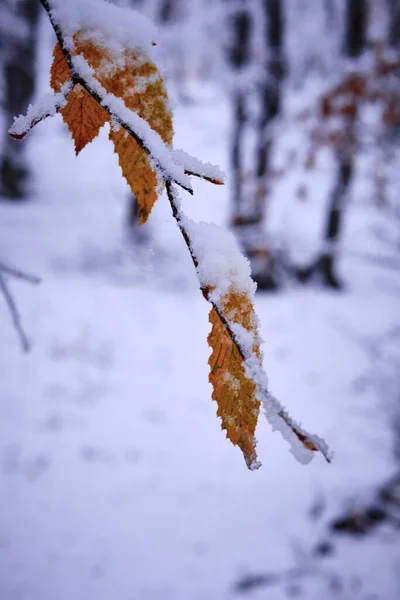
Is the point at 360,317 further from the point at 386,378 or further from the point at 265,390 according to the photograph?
the point at 265,390

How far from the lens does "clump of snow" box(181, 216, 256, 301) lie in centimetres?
33

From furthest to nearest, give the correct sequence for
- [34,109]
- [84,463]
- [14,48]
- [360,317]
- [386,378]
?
[360,317]
[14,48]
[386,378]
[84,463]
[34,109]

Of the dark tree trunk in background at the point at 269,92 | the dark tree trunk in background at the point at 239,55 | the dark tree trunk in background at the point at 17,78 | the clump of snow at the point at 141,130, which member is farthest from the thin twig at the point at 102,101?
the dark tree trunk in background at the point at 239,55

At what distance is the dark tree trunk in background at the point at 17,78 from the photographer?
4289 millimetres

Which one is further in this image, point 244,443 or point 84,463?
point 84,463

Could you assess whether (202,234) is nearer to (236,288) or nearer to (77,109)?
(236,288)

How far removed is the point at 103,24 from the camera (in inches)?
15.5

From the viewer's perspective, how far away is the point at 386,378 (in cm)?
352

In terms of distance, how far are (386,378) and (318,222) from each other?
670cm

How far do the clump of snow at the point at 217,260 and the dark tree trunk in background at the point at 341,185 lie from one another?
3.31 meters

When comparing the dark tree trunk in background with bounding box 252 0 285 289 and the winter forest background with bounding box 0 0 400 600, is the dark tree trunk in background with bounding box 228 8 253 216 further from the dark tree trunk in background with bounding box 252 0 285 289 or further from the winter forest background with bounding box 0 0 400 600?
the dark tree trunk in background with bounding box 252 0 285 289

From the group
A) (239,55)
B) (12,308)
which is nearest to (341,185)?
(239,55)

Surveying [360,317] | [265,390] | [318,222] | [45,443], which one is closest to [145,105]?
[265,390]

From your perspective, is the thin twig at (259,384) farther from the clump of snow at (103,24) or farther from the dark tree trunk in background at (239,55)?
the dark tree trunk in background at (239,55)
